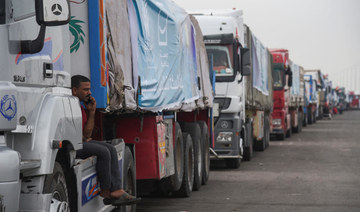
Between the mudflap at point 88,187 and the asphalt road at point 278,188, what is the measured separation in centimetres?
376

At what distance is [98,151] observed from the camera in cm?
782

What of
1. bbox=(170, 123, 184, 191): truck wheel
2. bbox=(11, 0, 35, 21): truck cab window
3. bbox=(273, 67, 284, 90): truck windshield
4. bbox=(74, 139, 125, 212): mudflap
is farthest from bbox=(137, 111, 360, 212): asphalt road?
bbox=(273, 67, 284, 90): truck windshield

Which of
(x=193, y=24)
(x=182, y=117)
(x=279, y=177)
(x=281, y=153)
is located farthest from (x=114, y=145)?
(x=281, y=153)

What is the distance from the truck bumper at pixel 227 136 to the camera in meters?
18.7

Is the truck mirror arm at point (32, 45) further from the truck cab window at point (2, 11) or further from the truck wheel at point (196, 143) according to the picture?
the truck wheel at point (196, 143)

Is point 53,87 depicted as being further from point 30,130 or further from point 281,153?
point 281,153

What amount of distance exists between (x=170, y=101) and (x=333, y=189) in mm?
3938

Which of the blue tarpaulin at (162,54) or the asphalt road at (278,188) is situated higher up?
the blue tarpaulin at (162,54)

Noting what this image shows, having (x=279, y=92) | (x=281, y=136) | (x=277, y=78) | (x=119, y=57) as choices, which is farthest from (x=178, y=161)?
(x=281, y=136)

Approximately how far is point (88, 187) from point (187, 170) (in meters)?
5.94

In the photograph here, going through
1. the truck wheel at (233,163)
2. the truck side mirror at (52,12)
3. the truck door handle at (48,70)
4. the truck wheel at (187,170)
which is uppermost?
the truck side mirror at (52,12)

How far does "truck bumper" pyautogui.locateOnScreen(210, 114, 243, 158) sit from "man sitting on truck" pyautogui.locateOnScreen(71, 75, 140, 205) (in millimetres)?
10725

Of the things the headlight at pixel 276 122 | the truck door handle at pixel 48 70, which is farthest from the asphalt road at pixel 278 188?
the headlight at pixel 276 122

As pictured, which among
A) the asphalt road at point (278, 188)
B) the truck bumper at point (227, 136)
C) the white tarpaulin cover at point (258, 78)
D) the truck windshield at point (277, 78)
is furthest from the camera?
the truck windshield at point (277, 78)
